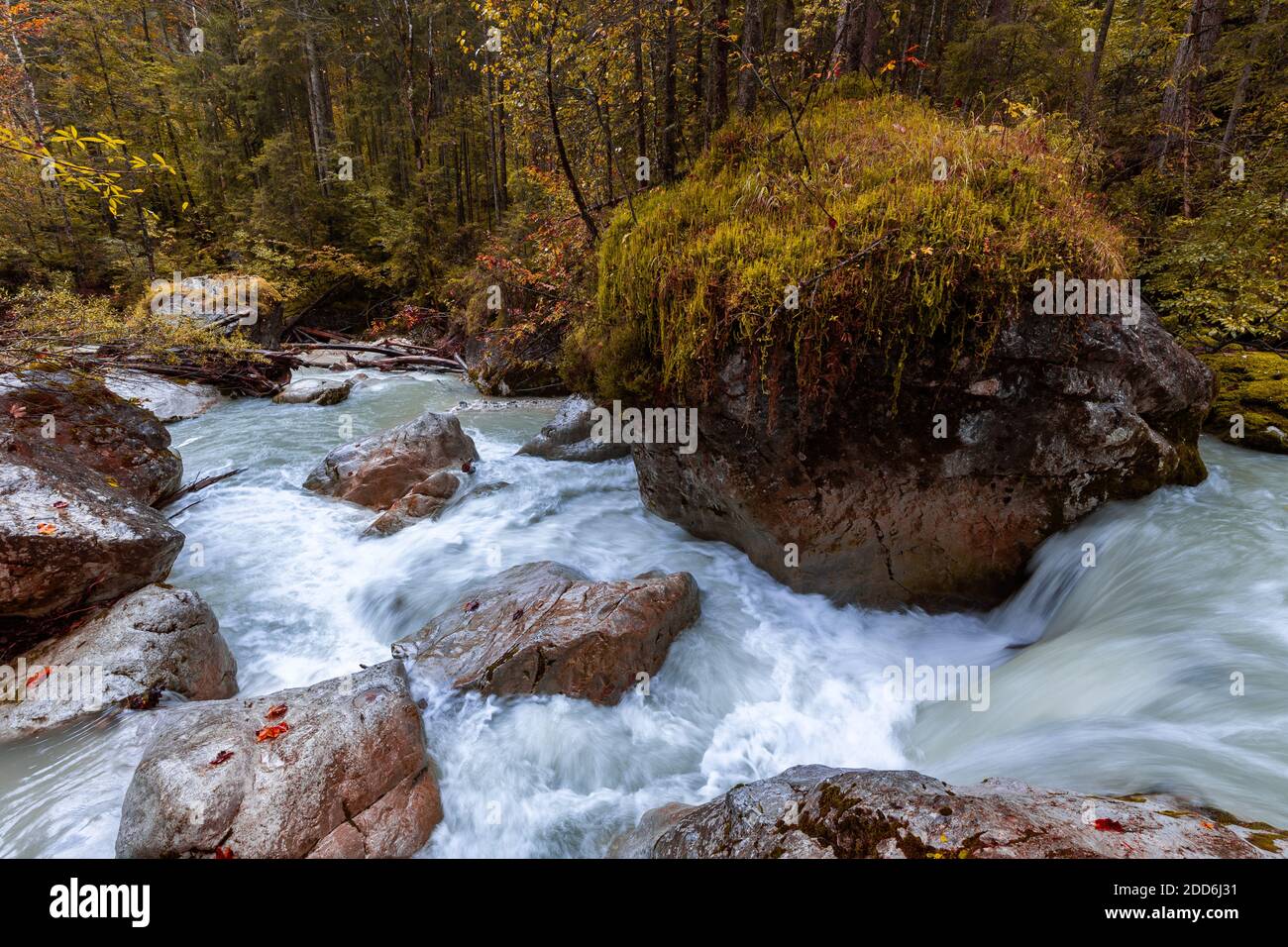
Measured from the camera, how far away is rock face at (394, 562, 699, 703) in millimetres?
4680

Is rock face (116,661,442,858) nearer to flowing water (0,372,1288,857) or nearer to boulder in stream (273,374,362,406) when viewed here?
flowing water (0,372,1288,857)

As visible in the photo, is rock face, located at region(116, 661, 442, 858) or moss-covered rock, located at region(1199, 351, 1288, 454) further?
moss-covered rock, located at region(1199, 351, 1288, 454)

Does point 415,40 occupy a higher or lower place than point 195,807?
higher

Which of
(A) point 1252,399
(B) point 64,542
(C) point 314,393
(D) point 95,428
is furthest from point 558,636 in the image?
(C) point 314,393

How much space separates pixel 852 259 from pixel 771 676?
3.85 m

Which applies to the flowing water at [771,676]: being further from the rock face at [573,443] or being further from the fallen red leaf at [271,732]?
the rock face at [573,443]

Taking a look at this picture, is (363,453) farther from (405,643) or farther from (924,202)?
(924,202)

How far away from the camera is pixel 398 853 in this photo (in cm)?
340

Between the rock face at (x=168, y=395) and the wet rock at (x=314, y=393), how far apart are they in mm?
1463

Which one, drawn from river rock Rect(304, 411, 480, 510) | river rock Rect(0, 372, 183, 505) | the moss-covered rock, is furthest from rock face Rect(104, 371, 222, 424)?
the moss-covered rock

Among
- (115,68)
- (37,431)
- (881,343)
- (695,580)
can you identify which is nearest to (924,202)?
(881,343)

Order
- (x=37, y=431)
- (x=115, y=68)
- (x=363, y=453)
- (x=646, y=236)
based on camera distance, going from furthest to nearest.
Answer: (x=115, y=68) → (x=363, y=453) → (x=37, y=431) → (x=646, y=236)

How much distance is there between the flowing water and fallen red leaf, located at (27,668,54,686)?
53cm
